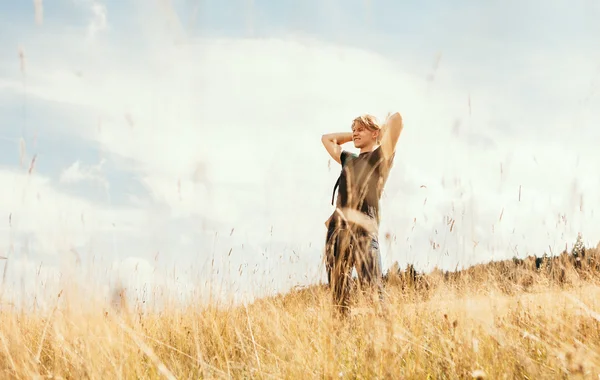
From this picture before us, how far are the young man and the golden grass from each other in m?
0.21

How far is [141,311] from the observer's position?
152 inches

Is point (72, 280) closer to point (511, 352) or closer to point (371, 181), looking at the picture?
point (371, 181)

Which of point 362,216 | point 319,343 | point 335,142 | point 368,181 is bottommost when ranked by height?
point 319,343

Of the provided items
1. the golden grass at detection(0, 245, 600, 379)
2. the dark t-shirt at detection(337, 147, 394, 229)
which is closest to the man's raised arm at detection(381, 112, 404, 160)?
the dark t-shirt at detection(337, 147, 394, 229)

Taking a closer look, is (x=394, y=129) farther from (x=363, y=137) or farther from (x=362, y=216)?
(x=362, y=216)

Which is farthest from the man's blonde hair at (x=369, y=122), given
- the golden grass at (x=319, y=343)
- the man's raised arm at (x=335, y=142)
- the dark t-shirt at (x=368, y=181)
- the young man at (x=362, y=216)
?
the golden grass at (x=319, y=343)

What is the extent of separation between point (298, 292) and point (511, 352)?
7.33ft

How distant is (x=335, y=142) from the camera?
404cm

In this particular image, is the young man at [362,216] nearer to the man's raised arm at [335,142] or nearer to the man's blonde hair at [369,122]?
the man's blonde hair at [369,122]

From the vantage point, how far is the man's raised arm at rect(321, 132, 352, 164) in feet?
12.9

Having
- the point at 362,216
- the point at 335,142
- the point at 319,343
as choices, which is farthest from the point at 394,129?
the point at 319,343

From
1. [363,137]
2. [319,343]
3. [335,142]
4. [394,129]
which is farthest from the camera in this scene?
[335,142]

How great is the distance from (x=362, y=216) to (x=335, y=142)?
0.93 meters

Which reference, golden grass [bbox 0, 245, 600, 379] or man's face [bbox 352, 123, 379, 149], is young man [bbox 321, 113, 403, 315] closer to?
man's face [bbox 352, 123, 379, 149]
